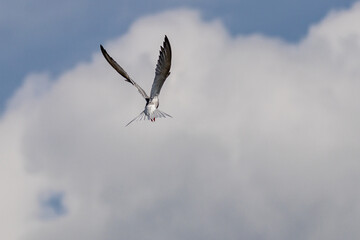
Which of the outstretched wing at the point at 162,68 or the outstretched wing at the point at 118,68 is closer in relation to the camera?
the outstretched wing at the point at 162,68

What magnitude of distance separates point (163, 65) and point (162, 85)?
12.2 ft

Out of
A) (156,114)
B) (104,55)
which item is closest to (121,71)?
(104,55)

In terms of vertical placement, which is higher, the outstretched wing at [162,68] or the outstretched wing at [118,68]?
the outstretched wing at [118,68]

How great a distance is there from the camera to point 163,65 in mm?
73750

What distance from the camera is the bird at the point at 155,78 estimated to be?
71875mm

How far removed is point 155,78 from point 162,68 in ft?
7.49

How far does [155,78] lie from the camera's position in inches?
3002

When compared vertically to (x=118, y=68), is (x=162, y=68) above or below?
below

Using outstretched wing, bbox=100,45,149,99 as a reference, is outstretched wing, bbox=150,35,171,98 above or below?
below

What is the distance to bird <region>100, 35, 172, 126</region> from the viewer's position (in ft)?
236

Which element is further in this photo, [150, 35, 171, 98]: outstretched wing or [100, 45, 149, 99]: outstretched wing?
[100, 45, 149, 99]: outstretched wing

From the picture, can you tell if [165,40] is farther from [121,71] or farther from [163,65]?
[121,71]

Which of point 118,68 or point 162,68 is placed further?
point 118,68

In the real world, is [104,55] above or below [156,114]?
above
